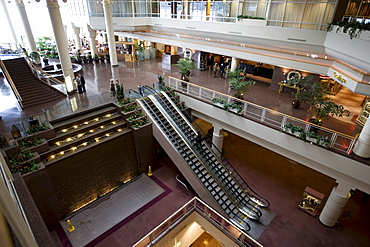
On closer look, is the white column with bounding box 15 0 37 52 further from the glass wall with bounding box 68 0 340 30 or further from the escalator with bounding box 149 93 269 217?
the escalator with bounding box 149 93 269 217

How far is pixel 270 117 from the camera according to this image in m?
11.0

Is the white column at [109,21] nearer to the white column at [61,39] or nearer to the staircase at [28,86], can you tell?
the white column at [61,39]

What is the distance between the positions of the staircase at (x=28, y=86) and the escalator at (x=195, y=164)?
5.81m

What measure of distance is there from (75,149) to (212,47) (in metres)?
12.2

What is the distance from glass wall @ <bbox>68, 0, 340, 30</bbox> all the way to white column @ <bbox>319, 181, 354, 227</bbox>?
7.69 metres

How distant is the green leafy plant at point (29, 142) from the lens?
9104 millimetres

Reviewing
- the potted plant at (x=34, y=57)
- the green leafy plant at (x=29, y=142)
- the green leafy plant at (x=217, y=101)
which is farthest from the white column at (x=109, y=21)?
the green leafy plant at (x=29, y=142)

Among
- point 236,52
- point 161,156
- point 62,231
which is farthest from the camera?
point 236,52

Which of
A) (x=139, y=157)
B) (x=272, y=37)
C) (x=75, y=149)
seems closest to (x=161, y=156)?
(x=139, y=157)

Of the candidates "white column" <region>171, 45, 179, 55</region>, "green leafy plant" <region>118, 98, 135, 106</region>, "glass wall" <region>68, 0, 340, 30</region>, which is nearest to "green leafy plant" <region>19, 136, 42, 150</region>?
"green leafy plant" <region>118, 98, 135, 106</region>

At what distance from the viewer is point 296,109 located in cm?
1231

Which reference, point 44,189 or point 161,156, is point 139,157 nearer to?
point 161,156

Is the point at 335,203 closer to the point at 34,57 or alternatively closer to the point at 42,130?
the point at 42,130

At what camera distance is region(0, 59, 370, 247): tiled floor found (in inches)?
370
